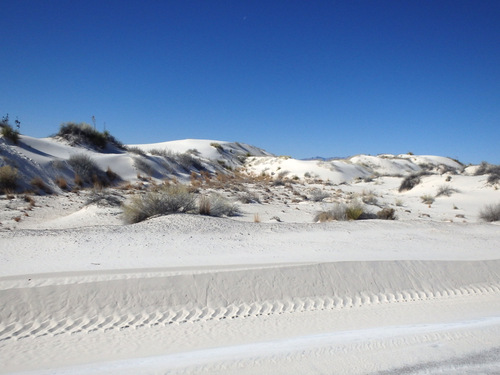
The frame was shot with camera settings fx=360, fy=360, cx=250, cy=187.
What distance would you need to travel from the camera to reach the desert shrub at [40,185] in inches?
674

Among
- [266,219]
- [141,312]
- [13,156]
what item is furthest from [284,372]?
[13,156]

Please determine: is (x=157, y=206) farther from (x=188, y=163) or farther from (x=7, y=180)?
(x=188, y=163)

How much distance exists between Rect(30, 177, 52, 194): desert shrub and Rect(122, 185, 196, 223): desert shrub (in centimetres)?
780

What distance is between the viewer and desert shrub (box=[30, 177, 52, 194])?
674 inches

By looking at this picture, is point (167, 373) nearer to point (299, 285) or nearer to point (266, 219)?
point (299, 285)

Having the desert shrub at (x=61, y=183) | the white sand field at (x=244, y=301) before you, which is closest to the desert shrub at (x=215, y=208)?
the white sand field at (x=244, y=301)

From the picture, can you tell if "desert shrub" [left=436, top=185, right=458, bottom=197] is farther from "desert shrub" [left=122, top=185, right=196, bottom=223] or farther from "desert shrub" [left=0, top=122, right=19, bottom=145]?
"desert shrub" [left=0, top=122, right=19, bottom=145]

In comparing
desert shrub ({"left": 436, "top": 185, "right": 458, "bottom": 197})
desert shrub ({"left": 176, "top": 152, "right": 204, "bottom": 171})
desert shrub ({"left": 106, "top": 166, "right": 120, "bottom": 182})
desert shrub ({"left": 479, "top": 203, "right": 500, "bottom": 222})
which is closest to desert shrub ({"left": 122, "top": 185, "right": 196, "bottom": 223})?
desert shrub ({"left": 106, "top": 166, "right": 120, "bottom": 182})

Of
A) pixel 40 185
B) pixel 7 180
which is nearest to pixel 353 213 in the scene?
pixel 40 185

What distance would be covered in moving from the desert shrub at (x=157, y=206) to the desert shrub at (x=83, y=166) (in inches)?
424

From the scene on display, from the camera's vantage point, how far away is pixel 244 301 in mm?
5562

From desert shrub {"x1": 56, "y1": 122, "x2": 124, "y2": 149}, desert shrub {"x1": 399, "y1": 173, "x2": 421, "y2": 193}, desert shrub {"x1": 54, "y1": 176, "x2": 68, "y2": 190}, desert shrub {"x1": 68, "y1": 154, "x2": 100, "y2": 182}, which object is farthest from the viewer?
desert shrub {"x1": 399, "y1": 173, "x2": 421, "y2": 193}

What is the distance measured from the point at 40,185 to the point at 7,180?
64.1 inches

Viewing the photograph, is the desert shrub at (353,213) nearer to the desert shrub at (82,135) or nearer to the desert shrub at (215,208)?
the desert shrub at (215,208)
